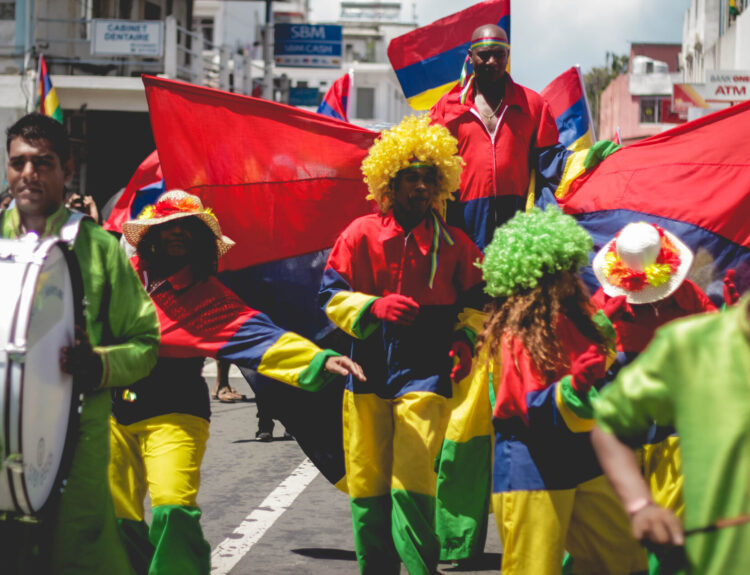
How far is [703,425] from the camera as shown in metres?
2.76

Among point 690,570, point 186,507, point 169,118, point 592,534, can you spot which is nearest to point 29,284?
point 186,507

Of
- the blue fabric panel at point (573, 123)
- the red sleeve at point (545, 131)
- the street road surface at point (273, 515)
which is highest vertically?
the blue fabric panel at point (573, 123)

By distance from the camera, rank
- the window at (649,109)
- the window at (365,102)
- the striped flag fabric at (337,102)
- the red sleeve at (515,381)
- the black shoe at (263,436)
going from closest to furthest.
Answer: the red sleeve at (515,381) < the striped flag fabric at (337,102) < the black shoe at (263,436) < the window at (365,102) < the window at (649,109)

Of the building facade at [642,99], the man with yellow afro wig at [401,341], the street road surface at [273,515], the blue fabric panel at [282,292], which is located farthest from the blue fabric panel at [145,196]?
the building facade at [642,99]

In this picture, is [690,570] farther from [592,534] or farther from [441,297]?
[441,297]

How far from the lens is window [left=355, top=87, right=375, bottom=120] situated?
6562 centimetres

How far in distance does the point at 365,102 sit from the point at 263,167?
5944cm

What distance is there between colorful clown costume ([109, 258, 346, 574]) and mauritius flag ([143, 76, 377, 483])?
165 cm

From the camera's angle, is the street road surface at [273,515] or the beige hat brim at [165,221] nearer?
the beige hat brim at [165,221]

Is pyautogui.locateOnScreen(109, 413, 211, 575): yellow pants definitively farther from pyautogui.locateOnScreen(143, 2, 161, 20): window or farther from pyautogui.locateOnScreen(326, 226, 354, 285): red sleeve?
pyautogui.locateOnScreen(143, 2, 161, 20): window

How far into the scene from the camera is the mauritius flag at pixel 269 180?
7.03 metres

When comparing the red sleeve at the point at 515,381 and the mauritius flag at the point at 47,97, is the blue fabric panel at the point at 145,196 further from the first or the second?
the red sleeve at the point at 515,381

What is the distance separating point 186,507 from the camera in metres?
4.90

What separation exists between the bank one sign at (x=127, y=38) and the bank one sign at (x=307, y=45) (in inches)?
456
